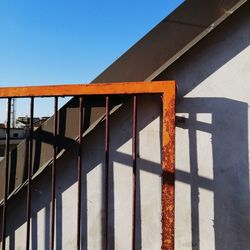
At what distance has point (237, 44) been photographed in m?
2.25

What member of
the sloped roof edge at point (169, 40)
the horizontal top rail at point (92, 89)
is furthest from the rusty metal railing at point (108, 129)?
the sloped roof edge at point (169, 40)

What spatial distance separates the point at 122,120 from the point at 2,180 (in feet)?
3.73

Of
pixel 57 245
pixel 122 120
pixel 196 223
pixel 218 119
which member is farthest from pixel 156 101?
pixel 57 245

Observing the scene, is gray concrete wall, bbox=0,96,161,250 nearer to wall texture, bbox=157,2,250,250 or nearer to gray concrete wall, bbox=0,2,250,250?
gray concrete wall, bbox=0,2,250,250

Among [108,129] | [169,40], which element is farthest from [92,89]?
[169,40]

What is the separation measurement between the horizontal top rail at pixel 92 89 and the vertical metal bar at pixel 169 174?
0.09 m

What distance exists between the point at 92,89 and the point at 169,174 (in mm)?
821

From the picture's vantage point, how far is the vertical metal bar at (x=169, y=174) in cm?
205

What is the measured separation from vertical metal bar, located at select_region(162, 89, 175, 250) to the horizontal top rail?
94 millimetres

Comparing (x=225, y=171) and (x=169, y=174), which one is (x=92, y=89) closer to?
(x=169, y=174)

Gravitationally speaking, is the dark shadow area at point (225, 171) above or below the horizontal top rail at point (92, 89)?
below

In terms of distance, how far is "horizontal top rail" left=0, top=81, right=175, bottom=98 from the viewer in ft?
6.84

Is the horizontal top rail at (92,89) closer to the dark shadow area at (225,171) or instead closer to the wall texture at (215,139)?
the wall texture at (215,139)

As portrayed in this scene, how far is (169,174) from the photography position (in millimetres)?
2057
